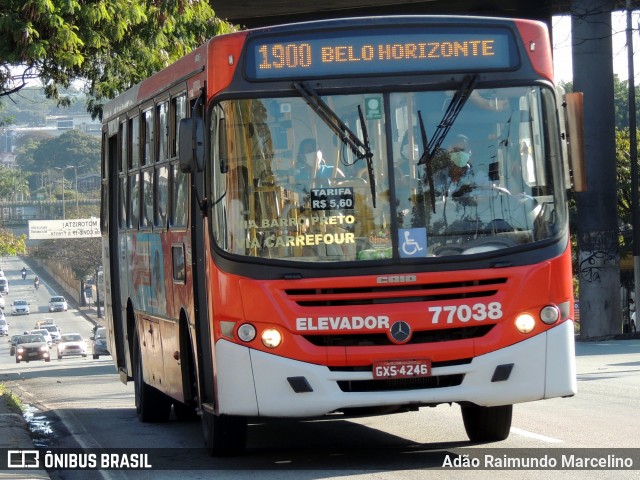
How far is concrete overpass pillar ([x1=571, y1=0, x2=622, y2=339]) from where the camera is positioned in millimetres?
37719

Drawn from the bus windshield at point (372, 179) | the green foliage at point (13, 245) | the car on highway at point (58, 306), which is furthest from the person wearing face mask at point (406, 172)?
the car on highway at point (58, 306)

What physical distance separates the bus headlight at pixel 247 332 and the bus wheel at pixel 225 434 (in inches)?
34.8

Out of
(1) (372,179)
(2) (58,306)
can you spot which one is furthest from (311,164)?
(2) (58,306)

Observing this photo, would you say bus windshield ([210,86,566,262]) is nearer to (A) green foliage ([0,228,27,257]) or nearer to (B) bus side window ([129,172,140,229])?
(B) bus side window ([129,172,140,229])

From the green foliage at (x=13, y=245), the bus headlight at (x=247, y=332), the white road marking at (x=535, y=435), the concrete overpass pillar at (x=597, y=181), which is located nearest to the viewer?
the bus headlight at (x=247, y=332)

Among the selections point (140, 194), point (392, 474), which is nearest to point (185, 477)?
point (392, 474)

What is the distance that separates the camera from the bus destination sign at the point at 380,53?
9.55m

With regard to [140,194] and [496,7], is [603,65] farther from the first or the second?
[140,194]

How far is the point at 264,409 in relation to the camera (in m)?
9.23

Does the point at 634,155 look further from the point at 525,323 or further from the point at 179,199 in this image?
the point at 525,323

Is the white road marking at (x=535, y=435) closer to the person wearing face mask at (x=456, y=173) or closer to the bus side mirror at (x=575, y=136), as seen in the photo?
the bus side mirror at (x=575, y=136)

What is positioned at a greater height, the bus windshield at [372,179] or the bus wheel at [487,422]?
the bus windshield at [372,179]

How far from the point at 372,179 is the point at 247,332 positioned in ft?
4.44

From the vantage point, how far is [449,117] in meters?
9.46
